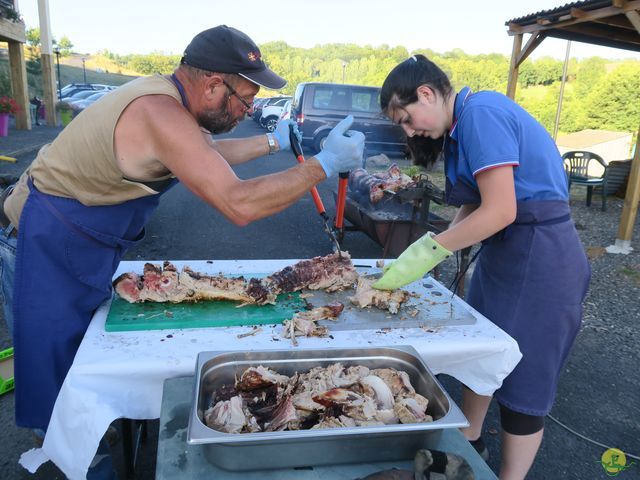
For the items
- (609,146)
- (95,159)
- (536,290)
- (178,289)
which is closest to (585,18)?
(536,290)

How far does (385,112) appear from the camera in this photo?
2.34 metres

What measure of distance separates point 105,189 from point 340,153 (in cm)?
111

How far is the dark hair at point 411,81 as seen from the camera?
2.16 metres

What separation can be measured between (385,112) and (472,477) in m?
1.72

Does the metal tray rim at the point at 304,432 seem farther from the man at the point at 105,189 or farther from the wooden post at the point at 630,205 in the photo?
the wooden post at the point at 630,205

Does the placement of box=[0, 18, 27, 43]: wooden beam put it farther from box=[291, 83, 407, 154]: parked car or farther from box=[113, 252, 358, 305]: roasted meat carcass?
box=[113, 252, 358, 305]: roasted meat carcass

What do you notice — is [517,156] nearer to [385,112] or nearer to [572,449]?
[385,112]

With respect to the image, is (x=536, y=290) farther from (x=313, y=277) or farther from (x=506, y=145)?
(x=313, y=277)

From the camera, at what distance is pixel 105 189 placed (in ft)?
6.68

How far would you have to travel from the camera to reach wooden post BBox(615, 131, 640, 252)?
7.03m

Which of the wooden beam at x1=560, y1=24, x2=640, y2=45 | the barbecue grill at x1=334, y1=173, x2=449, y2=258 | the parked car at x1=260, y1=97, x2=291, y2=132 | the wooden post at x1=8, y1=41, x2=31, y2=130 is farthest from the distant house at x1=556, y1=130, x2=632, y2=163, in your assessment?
the wooden post at x1=8, y1=41, x2=31, y2=130

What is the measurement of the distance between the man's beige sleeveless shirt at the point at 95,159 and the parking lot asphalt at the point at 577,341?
68.7 inches

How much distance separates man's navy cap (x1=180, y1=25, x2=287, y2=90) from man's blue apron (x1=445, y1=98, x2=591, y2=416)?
41.3 inches

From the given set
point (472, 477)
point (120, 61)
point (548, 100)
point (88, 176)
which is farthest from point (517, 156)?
point (120, 61)
